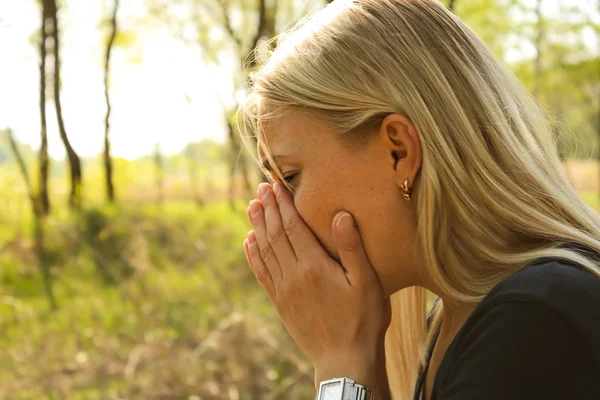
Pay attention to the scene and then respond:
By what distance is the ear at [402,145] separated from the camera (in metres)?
1.43

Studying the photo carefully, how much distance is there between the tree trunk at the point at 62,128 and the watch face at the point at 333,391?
6.35 m

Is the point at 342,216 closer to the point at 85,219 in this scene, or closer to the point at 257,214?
the point at 257,214

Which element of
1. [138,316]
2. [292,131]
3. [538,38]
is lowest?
[138,316]

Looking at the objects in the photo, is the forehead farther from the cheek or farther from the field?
the field

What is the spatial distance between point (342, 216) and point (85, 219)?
246 inches

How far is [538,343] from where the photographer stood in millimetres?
1100

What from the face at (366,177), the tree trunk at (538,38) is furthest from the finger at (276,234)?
the tree trunk at (538,38)

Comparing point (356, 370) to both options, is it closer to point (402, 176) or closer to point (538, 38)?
point (402, 176)

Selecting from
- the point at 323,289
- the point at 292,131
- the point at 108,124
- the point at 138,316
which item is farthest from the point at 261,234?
the point at 108,124

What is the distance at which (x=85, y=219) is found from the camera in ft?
24.0

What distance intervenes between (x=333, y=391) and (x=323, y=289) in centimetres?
26

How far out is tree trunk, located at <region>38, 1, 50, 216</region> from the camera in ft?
24.0

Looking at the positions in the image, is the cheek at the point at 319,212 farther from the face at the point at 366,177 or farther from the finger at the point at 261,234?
the finger at the point at 261,234

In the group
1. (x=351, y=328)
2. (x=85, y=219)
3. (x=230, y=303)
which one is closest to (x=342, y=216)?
(x=351, y=328)
